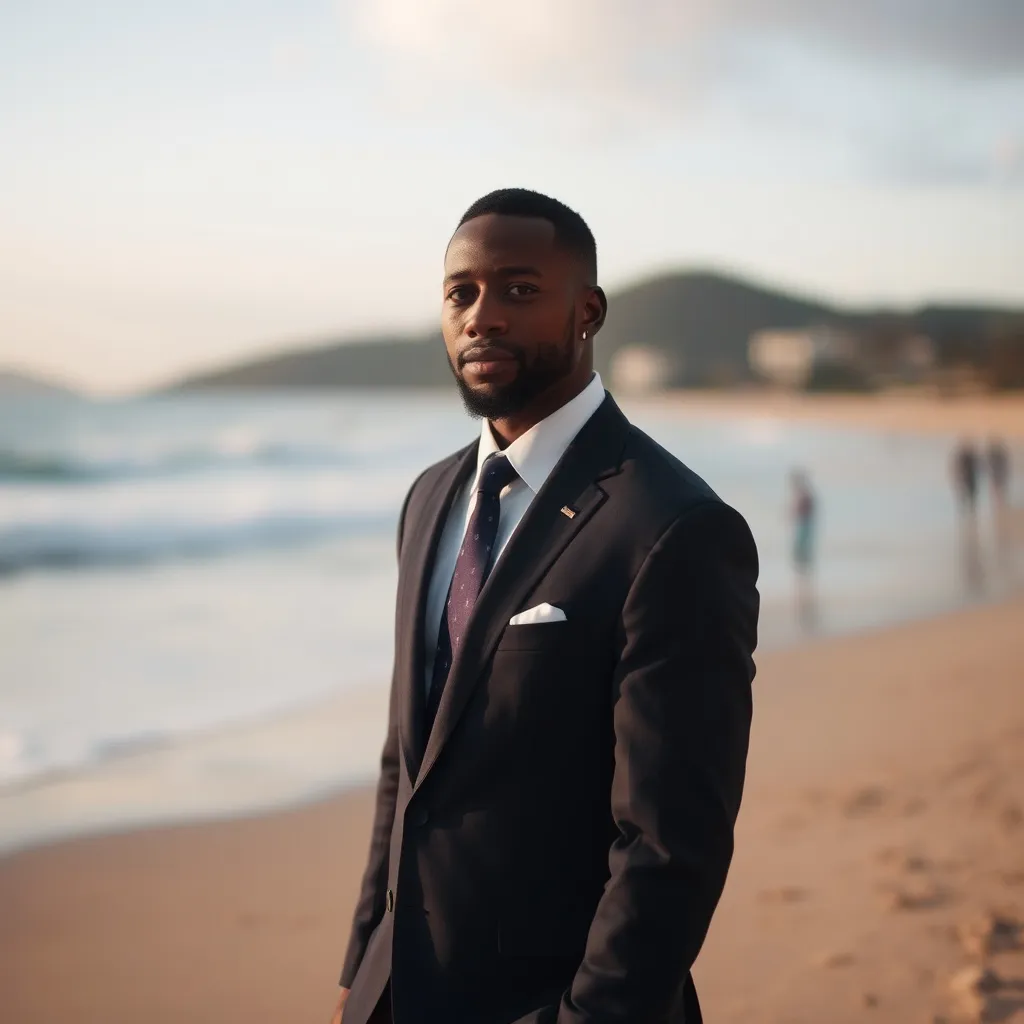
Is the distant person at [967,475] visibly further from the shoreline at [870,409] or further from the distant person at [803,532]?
the shoreline at [870,409]

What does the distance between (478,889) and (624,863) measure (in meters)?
0.27

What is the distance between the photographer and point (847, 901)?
462cm

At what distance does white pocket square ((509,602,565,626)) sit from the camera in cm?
167

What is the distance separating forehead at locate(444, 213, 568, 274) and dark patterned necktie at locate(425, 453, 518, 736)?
315mm

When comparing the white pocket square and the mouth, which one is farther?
the mouth

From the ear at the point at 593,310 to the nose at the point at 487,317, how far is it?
143 mm

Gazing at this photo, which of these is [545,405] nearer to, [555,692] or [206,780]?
[555,692]

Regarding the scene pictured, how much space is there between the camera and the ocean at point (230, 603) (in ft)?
22.9

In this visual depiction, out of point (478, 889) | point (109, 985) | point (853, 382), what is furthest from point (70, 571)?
point (853, 382)

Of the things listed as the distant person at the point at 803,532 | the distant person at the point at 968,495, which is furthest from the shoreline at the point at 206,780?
the distant person at the point at 968,495

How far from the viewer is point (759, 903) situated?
4.71 meters

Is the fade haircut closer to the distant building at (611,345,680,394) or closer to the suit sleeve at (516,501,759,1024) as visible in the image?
the suit sleeve at (516,501,759,1024)

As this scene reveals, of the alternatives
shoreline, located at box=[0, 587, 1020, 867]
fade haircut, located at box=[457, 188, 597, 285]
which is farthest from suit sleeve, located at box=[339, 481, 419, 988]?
shoreline, located at box=[0, 587, 1020, 867]

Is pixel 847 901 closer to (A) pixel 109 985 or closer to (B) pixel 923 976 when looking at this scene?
(B) pixel 923 976
